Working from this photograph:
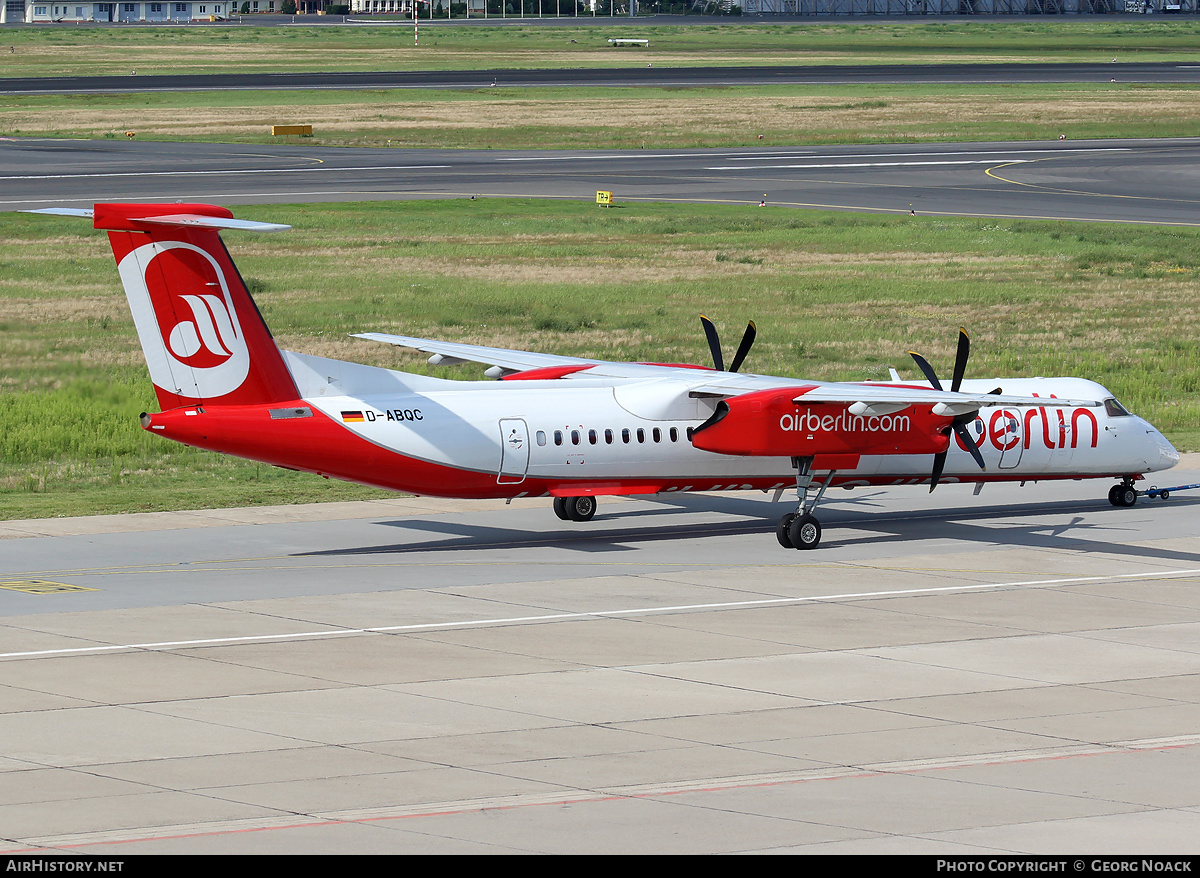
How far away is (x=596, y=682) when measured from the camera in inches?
869

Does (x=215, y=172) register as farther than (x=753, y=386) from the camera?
Yes

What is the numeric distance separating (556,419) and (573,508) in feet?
11.8

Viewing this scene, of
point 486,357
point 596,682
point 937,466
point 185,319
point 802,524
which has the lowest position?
point 596,682

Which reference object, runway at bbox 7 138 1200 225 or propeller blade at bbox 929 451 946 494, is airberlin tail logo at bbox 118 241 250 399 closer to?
propeller blade at bbox 929 451 946 494

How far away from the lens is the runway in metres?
83.6

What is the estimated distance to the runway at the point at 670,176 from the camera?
83562 mm

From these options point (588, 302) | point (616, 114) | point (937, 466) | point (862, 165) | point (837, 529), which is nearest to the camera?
point (937, 466)

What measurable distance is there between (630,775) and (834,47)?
625 feet

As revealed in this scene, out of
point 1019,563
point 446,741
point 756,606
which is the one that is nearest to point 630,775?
point 446,741

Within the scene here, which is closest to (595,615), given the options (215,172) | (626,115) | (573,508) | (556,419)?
(556,419)

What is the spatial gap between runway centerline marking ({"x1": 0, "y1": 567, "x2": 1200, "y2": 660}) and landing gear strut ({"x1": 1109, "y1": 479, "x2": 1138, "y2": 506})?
21.1ft

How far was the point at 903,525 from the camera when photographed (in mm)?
34375

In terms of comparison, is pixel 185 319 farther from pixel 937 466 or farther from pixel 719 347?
pixel 937 466

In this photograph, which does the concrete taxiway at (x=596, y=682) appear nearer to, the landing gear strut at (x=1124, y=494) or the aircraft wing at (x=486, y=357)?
the landing gear strut at (x=1124, y=494)
